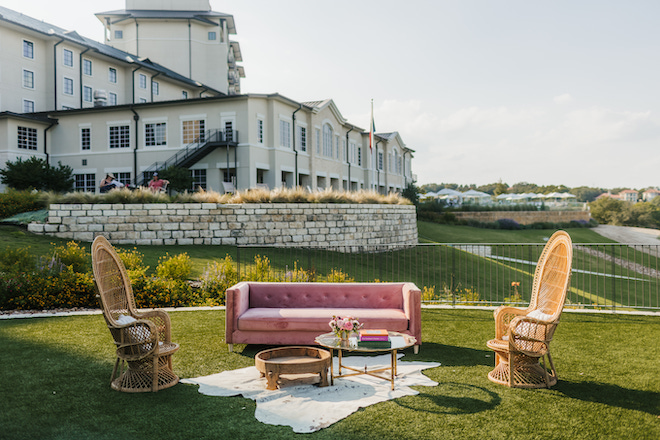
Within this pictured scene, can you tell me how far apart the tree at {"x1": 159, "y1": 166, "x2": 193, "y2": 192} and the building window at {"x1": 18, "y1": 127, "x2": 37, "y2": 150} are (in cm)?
978

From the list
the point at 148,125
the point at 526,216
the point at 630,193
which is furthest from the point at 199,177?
the point at 630,193

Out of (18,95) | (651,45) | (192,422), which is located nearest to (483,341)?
(192,422)

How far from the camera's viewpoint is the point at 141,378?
512 cm

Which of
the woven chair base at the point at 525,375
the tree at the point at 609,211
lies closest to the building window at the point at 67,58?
the woven chair base at the point at 525,375

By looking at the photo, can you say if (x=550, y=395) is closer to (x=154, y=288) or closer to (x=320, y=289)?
(x=320, y=289)

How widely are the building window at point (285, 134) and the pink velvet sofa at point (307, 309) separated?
20.9m

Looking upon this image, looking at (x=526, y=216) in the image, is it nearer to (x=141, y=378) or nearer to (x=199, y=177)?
(x=199, y=177)

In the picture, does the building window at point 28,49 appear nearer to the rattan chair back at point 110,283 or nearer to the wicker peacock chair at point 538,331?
the rattan chair back at point 110,283

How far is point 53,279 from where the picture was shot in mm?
9734

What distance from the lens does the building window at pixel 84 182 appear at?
28.3 meters

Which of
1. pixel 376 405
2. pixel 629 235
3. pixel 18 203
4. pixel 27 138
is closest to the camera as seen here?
pixel 376 405

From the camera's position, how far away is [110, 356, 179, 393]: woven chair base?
5051 millimetres

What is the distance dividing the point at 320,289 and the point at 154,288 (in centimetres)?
418

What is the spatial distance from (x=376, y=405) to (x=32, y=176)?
26.6m
